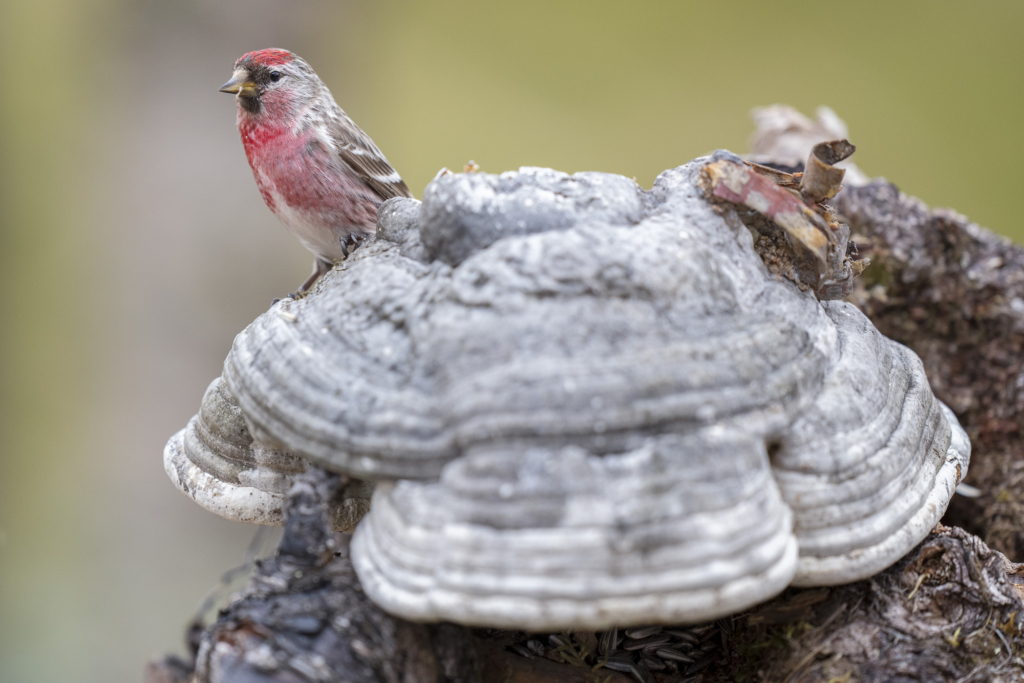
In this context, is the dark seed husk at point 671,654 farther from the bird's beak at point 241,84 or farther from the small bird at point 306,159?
the bird's beak at point 241,84

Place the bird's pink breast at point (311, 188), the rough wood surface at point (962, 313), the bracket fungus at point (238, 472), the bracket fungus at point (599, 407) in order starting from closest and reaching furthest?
the bracket fungus at point (599, 407), the bracket fungus at point (238, 472), the bird's pink breast at point (311, 188), the rough wood surface at point (962, 313)

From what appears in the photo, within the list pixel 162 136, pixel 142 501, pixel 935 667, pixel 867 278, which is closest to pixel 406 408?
pixel 935 667

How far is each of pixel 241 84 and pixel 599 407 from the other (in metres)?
1.09

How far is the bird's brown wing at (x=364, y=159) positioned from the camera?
1252 mm

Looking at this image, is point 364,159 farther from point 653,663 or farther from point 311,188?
point 653,663

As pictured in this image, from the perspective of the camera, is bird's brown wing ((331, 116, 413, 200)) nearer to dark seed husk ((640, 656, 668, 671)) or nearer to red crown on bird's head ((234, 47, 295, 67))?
red crown on bird's head ((234, 47, 295, 67))

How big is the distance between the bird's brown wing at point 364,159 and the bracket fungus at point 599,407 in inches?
18.7

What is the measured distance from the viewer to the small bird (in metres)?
1.24

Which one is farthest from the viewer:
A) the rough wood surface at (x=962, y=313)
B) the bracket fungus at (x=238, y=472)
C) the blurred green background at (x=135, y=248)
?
the blurred green background at (x=135, y=248)

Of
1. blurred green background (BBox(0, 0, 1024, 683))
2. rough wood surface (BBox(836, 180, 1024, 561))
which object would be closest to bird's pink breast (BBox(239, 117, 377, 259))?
blurred green background (BBox(0, 0, 1024, 683))

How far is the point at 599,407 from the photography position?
0.58 m

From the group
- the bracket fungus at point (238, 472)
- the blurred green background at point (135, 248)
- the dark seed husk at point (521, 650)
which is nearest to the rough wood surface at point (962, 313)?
the dark seed husk at point (521, 650)

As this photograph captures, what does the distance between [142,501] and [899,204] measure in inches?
96.5

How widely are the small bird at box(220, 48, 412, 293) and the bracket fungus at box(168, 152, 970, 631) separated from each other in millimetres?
439
